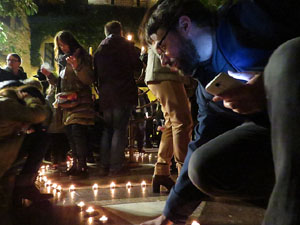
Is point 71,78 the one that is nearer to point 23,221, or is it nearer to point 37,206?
point 37,206

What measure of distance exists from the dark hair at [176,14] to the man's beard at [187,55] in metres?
0.11

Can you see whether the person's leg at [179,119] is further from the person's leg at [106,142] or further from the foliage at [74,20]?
the foliage at [74,20]

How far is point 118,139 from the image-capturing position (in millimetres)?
4602

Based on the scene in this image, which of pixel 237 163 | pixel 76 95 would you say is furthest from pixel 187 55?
pixel 76 95

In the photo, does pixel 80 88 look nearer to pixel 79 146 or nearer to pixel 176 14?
pixel 79 146

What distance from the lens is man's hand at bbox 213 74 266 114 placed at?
132 cm

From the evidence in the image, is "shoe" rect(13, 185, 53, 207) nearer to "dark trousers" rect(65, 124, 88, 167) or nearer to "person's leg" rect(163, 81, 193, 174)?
"person's leg" rect(163, 81, 193, 174)

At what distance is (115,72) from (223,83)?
11.4 feet

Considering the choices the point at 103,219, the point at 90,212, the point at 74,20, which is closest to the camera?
the point at 103,219

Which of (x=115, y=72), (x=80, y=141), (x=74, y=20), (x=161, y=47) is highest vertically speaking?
(x=74, y=20)

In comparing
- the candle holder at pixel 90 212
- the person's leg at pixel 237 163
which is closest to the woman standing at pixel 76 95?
the candle holder at pixel 90 212

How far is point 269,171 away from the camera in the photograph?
157cm

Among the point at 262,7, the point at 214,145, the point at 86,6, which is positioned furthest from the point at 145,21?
the point at 86,6

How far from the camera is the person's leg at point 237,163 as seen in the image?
1586 millimetres
